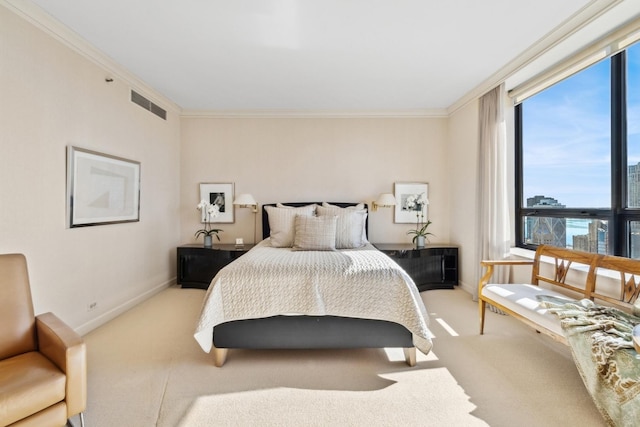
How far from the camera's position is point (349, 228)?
368 centimetres

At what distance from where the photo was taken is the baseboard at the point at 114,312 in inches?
111

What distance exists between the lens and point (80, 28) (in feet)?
8.48

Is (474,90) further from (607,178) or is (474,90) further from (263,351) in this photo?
(263,351)

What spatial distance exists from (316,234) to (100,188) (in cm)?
240

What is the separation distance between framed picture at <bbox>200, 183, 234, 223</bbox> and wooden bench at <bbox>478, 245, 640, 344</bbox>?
3.74 meters

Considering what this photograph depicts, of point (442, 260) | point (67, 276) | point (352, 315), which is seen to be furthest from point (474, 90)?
point (67, 276)

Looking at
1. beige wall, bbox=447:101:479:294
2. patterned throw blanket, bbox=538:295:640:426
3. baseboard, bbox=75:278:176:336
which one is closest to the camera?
patterned throw blanket, bbox=538:295:640:426

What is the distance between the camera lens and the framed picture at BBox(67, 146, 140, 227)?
2695mm

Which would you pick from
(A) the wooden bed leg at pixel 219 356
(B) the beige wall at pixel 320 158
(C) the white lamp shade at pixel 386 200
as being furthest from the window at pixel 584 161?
(A) the wooden bed leg at pixel 219 356

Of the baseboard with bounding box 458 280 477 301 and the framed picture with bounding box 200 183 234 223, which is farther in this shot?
the framed picture with bounding box 200 183 234 223

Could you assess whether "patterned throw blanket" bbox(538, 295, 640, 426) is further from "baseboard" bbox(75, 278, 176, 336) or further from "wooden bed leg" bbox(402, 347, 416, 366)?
"baseboard" bbox(75, 278, 176, 336)

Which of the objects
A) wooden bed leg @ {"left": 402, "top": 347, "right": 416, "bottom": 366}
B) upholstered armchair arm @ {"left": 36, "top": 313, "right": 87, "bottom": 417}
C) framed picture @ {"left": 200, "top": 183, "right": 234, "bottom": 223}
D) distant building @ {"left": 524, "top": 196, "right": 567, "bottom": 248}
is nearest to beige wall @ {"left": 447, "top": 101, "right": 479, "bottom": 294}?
distant building @ {"left": 524, "top": 196, "right": 567, "bottom": 248}

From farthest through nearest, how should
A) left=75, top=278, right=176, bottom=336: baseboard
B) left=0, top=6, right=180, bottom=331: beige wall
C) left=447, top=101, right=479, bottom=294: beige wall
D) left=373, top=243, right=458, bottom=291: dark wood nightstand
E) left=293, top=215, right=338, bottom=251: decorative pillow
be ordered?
left=373, top=243, right=458, bottom=291: dark wood nightstand → left=447, top=101, right=479, bottom=294: beige wall → left=293, top=215, right=338, bottom=251: decorative pillow → left=75, top=278, right=176, bottom=336: baseboard → left=0, top=6, right=180, bottom=331: beige wall

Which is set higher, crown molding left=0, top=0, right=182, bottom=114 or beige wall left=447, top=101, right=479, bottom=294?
crown molding left=0, top=0, right=182, bottom=114
